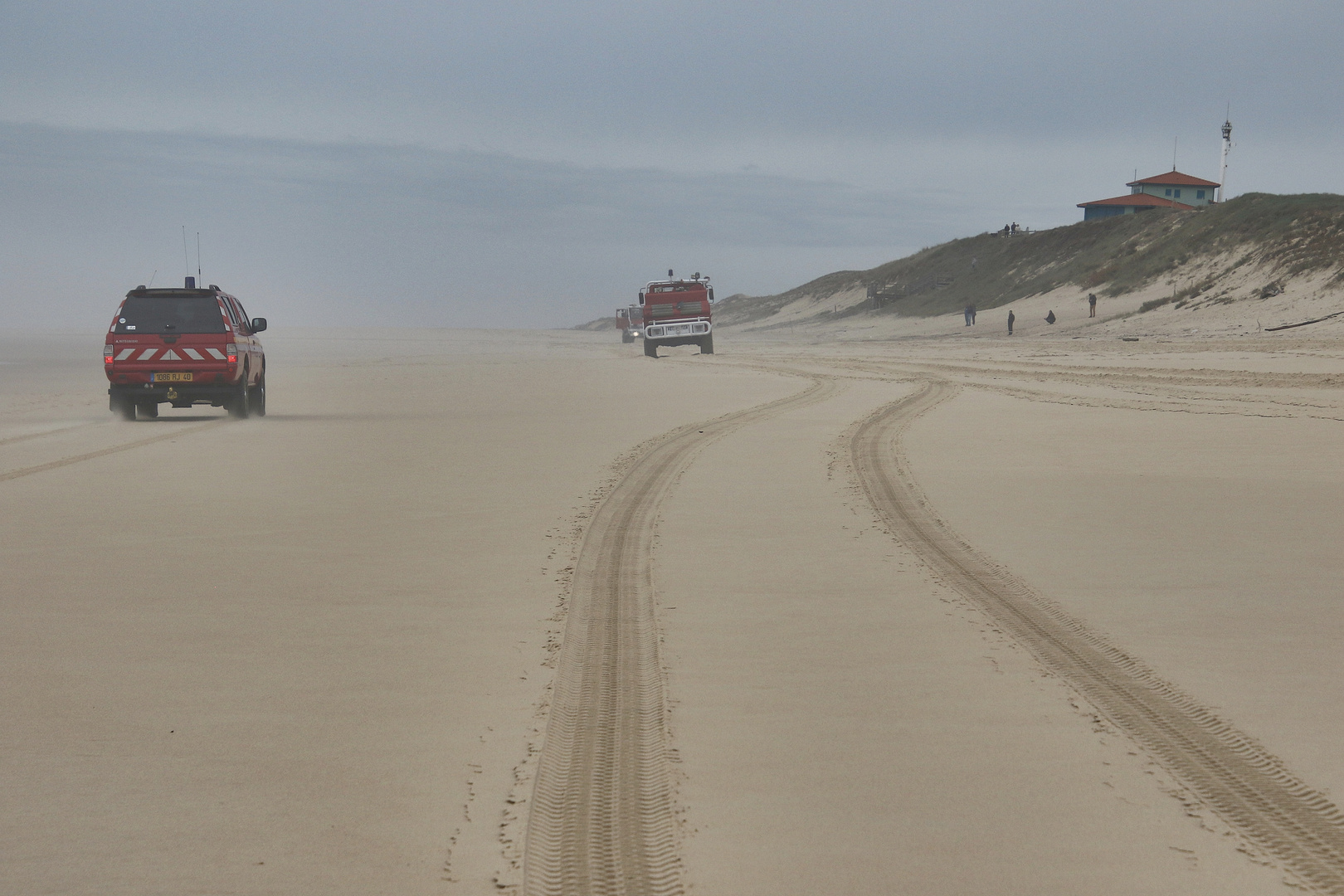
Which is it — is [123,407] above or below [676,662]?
above

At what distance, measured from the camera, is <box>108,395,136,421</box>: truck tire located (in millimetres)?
19031

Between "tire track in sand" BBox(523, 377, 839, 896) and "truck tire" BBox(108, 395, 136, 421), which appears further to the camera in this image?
"truck tire" BBox(108, 395, 136, 421)

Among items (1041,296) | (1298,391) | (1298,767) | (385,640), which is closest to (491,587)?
(385,640)

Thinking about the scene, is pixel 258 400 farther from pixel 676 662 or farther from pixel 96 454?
pixel 676 662

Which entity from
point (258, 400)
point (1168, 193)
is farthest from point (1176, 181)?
point (258, 400)

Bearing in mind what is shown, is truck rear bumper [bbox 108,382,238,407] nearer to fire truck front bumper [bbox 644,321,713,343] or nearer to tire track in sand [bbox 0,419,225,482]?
tire track in sand [bbox 0,419,225,482]

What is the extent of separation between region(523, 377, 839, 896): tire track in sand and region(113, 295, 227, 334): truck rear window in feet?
43.0

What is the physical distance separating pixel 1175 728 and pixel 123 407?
60.4ft

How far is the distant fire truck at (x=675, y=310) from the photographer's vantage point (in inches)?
1682

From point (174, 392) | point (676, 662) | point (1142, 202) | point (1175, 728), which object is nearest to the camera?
point (1175, 728)

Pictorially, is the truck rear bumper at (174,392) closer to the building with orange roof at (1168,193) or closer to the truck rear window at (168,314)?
the truck rear window at (168,314)

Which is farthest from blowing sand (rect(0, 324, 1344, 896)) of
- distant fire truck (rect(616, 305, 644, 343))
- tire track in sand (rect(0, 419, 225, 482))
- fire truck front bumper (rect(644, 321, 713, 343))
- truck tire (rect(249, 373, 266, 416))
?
distant fire truck (rect(616, 305, 644, 343))

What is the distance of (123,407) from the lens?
19469 mm

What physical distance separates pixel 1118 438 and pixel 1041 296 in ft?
194
